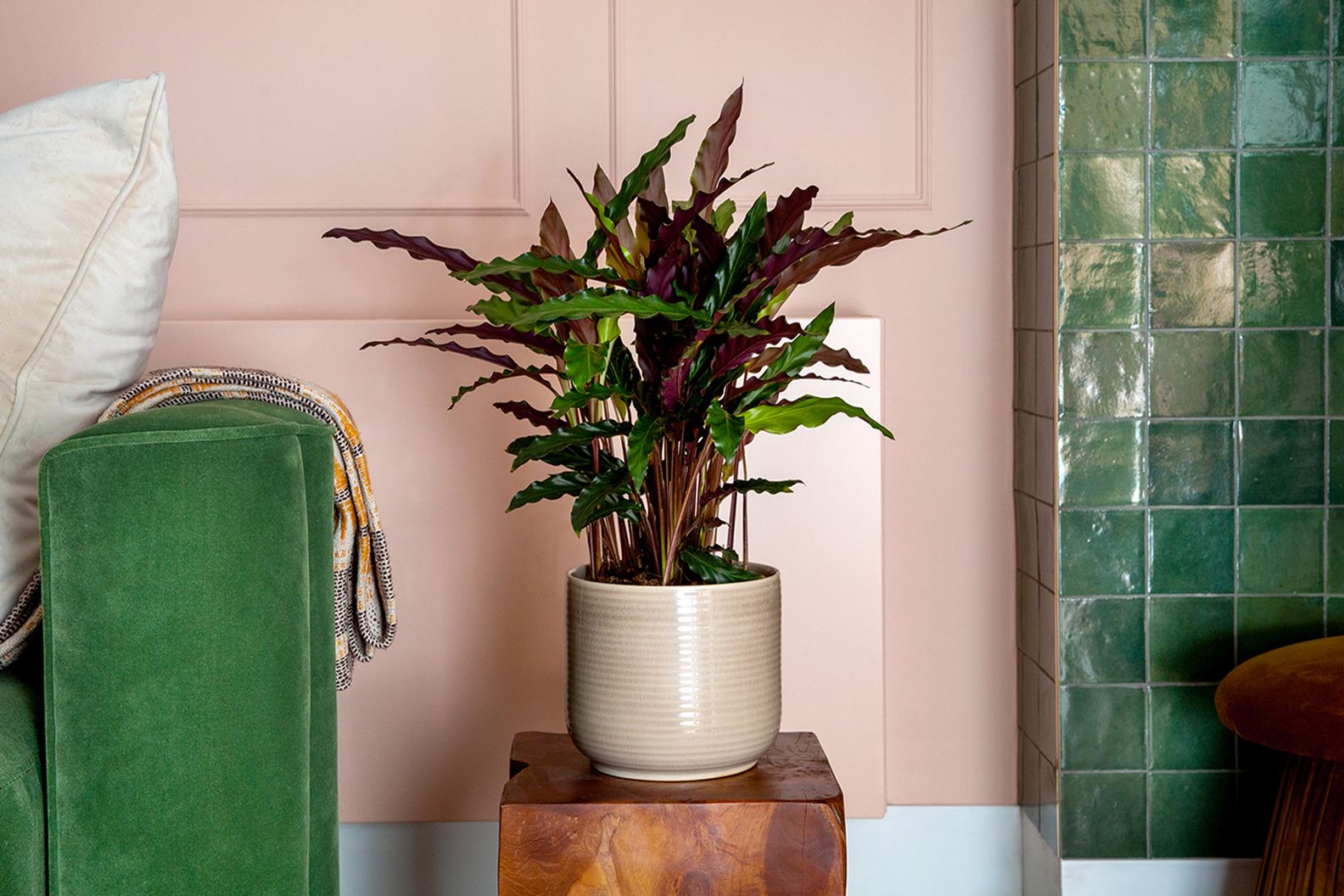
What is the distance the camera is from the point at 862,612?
196 centimetres

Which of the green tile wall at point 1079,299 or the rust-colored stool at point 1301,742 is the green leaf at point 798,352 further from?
the rust-colored stool at point 1301,742

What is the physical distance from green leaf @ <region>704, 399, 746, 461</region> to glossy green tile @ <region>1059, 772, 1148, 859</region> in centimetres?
93

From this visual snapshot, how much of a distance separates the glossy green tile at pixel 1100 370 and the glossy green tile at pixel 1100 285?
22 mm

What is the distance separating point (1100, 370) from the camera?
5.99 ft

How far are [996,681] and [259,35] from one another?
1.55m

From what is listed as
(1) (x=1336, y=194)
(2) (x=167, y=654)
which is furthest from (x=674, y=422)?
(1) (x=1336, y=194)

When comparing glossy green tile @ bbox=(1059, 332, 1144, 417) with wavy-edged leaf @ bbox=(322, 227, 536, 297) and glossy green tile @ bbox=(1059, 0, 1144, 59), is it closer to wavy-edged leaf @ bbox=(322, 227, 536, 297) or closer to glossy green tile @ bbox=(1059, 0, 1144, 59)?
glossy green tile @ bbox=(1059, 0, 1144, 59)

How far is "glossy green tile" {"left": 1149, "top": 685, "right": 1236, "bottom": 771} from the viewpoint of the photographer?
6.03 feet

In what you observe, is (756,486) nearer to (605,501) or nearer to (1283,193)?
(605,501)

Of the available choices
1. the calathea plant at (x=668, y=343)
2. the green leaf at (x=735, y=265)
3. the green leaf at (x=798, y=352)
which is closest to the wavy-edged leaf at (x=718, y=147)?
the calathea plant at (x=668, y=343)

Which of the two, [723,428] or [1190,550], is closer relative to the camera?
[723,428]

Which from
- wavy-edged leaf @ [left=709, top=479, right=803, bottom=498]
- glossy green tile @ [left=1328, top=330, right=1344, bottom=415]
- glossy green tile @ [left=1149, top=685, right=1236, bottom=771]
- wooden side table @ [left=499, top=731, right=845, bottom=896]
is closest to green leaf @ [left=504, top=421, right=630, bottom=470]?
wavy-edged leaf @ [left=709, top=479, right=803, bottom=498]

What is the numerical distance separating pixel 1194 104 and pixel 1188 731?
2.99ft

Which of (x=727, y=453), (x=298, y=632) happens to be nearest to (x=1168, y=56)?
(x=727, y=453)
